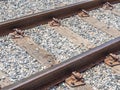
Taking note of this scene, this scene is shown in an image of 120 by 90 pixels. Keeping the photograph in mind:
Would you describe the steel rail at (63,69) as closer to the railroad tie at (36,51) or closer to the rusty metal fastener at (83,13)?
the railroad tie at (36,51)

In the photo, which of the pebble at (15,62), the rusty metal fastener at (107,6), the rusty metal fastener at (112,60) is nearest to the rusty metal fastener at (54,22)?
the pebble at (15,62)

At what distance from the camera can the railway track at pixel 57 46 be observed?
4.16m

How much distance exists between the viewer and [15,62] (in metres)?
4.47

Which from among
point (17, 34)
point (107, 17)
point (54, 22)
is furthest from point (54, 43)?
point (107, 17)

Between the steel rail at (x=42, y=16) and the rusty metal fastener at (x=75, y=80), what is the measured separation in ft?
4.72

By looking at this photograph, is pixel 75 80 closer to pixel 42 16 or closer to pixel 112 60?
pixel 112 60

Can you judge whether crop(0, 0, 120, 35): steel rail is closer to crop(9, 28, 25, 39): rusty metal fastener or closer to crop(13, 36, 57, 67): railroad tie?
crop(9, 28, 25, 39): rusty metal fastener

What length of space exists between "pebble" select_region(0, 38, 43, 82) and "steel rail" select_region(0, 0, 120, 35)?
28 cm

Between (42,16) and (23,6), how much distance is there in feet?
2.66

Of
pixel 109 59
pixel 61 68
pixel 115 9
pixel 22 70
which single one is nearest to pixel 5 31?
pixel 22 70

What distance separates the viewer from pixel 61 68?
4.18 meters

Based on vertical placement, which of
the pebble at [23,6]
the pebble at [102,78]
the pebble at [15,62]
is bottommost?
the pebble at [102,78]

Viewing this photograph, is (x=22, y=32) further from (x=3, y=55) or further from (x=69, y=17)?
(x=69, y=17)

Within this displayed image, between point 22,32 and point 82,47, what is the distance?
102 cm
